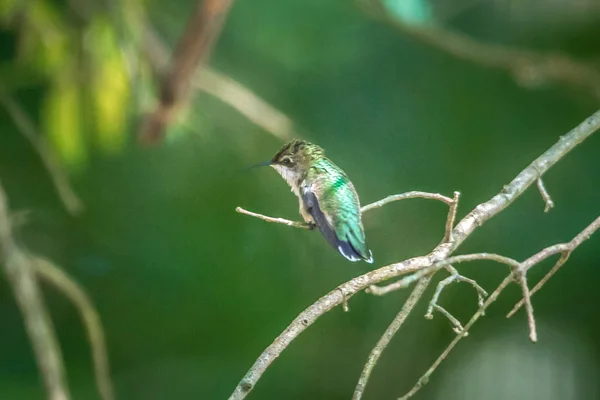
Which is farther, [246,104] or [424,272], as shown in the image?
[246,104]

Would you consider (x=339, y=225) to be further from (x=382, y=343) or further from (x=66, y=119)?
(x=66, y=119)

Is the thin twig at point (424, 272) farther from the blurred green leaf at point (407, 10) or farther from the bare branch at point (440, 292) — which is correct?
the blurred green leaf at point (407, 10)

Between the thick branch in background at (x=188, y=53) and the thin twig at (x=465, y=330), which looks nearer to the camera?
the thin twig at (x=465, y=330)

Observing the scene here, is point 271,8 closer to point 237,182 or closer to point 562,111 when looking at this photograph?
point 237,182

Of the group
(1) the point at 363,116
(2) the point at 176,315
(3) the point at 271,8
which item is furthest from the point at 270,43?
Result: (2) the point at 176,315

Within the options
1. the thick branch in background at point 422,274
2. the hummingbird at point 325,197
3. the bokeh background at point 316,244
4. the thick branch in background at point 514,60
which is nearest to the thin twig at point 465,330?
the thick branch in background at point 422,274

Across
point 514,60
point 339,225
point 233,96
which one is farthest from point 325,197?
point 514,60

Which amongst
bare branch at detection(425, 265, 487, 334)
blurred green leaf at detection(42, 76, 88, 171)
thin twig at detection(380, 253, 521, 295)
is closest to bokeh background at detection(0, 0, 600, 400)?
blurred green leaf at detection(42, 76, 88, 171)
